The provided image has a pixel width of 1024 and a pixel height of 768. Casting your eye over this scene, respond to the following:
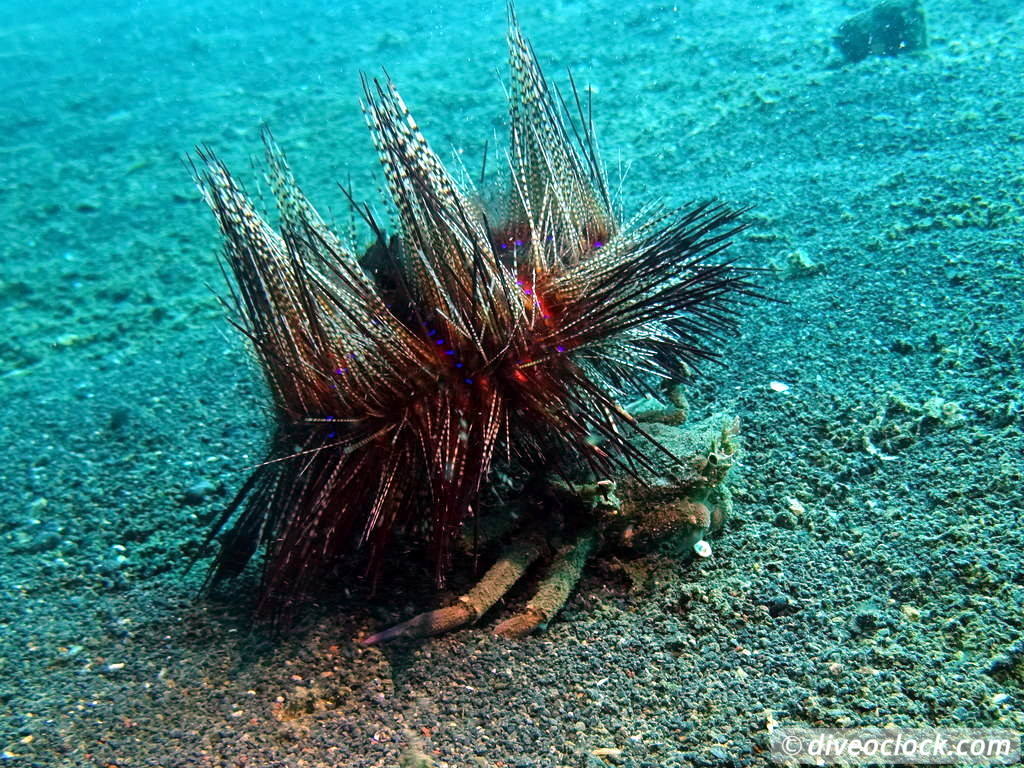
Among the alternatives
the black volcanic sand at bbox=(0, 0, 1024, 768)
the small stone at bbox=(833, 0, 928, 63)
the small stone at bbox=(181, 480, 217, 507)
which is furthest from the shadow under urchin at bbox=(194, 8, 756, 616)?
the small stone at bbox=(833, 0, 928, 63)

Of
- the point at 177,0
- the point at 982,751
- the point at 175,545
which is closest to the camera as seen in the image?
the point at 982,751

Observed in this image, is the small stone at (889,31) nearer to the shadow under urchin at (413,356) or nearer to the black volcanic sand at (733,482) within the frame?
the black volcanic sand at (733,482)

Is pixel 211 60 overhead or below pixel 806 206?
overhead

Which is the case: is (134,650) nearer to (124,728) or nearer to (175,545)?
(124,728)

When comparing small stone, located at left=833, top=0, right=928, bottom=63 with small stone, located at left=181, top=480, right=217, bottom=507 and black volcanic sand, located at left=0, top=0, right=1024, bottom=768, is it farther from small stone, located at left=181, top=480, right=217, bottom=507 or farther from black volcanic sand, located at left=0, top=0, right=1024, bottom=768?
small stone, located at left=181, top=480, right=217, bottom=507

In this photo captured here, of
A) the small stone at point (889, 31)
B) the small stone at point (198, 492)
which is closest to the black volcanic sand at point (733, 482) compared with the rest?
the small stone at point (198, 492)

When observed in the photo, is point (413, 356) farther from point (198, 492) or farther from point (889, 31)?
point (889, 31)

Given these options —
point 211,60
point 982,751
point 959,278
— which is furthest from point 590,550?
point 211,60
